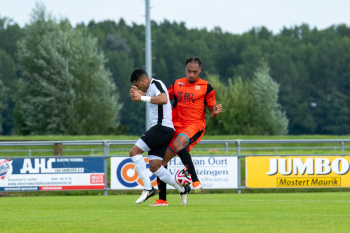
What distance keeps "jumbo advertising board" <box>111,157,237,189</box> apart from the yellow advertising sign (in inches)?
21.6

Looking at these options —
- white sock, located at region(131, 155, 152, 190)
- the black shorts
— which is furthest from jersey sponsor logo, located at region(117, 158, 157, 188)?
the black shorts

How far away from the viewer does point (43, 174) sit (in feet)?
40.2

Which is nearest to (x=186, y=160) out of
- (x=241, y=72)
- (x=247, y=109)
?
(x=247, y=109)

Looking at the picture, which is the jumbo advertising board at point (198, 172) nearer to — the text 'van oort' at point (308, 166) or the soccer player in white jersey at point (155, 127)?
the text 'van oort' at point (308, 166)

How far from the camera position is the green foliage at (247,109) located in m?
45.9

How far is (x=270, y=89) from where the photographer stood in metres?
54.7

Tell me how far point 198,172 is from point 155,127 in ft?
18.9

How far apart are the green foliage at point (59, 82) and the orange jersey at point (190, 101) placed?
31671 millimetres

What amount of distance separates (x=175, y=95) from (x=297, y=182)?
249 inches

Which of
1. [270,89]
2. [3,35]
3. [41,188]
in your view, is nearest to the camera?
[41,188]

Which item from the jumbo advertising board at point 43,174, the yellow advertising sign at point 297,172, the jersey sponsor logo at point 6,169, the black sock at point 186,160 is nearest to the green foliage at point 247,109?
the yellow advertising sign at point 297,172

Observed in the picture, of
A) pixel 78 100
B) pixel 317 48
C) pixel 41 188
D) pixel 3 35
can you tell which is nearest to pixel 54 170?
pixel 41 188

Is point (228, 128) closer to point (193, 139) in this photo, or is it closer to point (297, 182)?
point (297, 182)

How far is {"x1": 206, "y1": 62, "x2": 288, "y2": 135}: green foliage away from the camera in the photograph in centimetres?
4591
